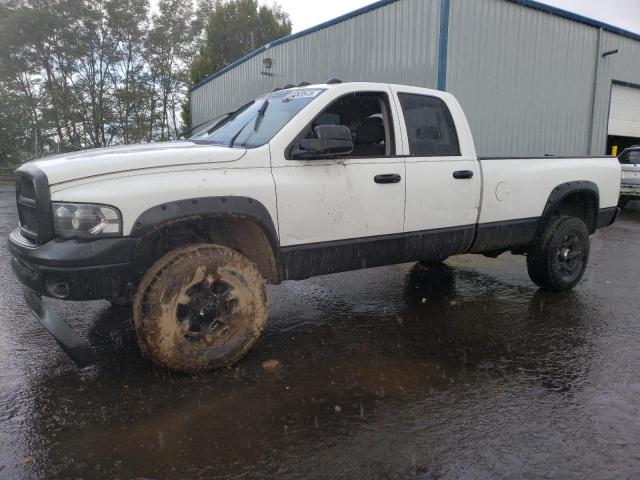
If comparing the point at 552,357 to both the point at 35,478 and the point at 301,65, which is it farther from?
the point at 301,65

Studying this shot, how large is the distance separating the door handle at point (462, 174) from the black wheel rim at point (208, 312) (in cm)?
214

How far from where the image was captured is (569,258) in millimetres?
5219

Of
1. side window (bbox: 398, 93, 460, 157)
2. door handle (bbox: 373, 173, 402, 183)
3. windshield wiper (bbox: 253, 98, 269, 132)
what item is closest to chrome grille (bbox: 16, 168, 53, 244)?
windshield wiper (bbox: 253, 98, 269, 132)

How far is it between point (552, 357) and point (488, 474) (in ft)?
5.32

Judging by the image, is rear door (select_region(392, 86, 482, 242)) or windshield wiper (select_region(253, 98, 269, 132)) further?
rear door (select_region(392, 86, 482, 242))

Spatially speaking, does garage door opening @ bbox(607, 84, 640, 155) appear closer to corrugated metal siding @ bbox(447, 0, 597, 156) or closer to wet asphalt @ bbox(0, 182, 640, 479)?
corrugated metal siding @ bbox(447, 0, 597, 156)

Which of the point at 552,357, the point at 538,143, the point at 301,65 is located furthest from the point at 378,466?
the point at 301,65

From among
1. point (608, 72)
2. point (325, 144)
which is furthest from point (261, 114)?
point (608, 72)

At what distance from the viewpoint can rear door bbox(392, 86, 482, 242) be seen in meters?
4.09

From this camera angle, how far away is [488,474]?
227cm

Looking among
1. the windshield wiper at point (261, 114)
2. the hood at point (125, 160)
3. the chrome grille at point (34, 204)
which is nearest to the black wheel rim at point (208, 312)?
the hood at point (125, 160)

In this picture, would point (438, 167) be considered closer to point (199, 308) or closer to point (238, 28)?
point (199, 308)

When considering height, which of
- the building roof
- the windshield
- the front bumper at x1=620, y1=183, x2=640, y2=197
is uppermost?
the building roof

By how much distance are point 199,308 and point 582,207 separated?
4348 millimetres
